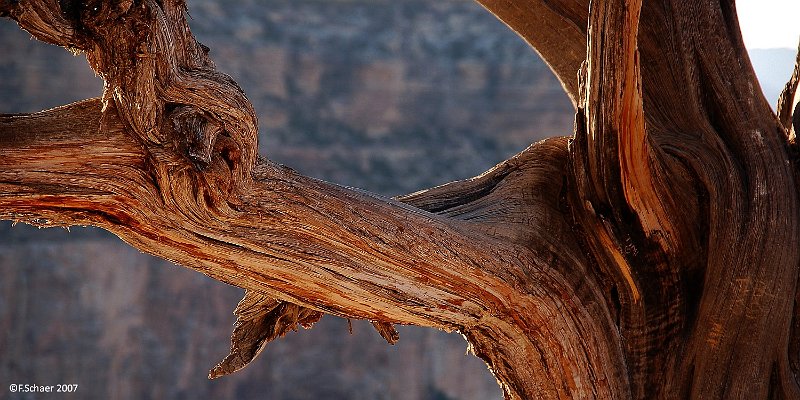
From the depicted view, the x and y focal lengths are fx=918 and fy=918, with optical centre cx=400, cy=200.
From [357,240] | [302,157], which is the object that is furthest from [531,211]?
[302,157]

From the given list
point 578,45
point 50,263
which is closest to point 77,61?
point 50,263

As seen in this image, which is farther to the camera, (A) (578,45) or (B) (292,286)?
(A) (578,45)

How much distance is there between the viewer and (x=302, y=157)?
1169 cm

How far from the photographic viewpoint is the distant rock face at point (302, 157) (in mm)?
10195

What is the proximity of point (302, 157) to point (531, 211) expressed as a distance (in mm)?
10172

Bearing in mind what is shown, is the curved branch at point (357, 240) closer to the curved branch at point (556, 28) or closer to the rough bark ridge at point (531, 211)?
the rough bark ridge at point (531, 211)

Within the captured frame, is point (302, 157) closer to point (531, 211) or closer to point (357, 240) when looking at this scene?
point (531, 211)

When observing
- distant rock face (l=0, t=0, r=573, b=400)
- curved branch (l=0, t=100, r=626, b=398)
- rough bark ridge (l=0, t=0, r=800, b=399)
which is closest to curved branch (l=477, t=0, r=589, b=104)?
rough bark ridge (l=0, t=0, r=800, b=399)

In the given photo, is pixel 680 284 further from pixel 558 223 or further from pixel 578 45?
pixel 578 45

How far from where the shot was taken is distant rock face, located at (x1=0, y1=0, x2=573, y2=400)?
1020cm

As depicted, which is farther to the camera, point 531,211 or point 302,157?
point 302,157

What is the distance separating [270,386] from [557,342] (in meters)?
9.77

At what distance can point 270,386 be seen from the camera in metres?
11.0

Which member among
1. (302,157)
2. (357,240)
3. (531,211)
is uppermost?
(302,157)
